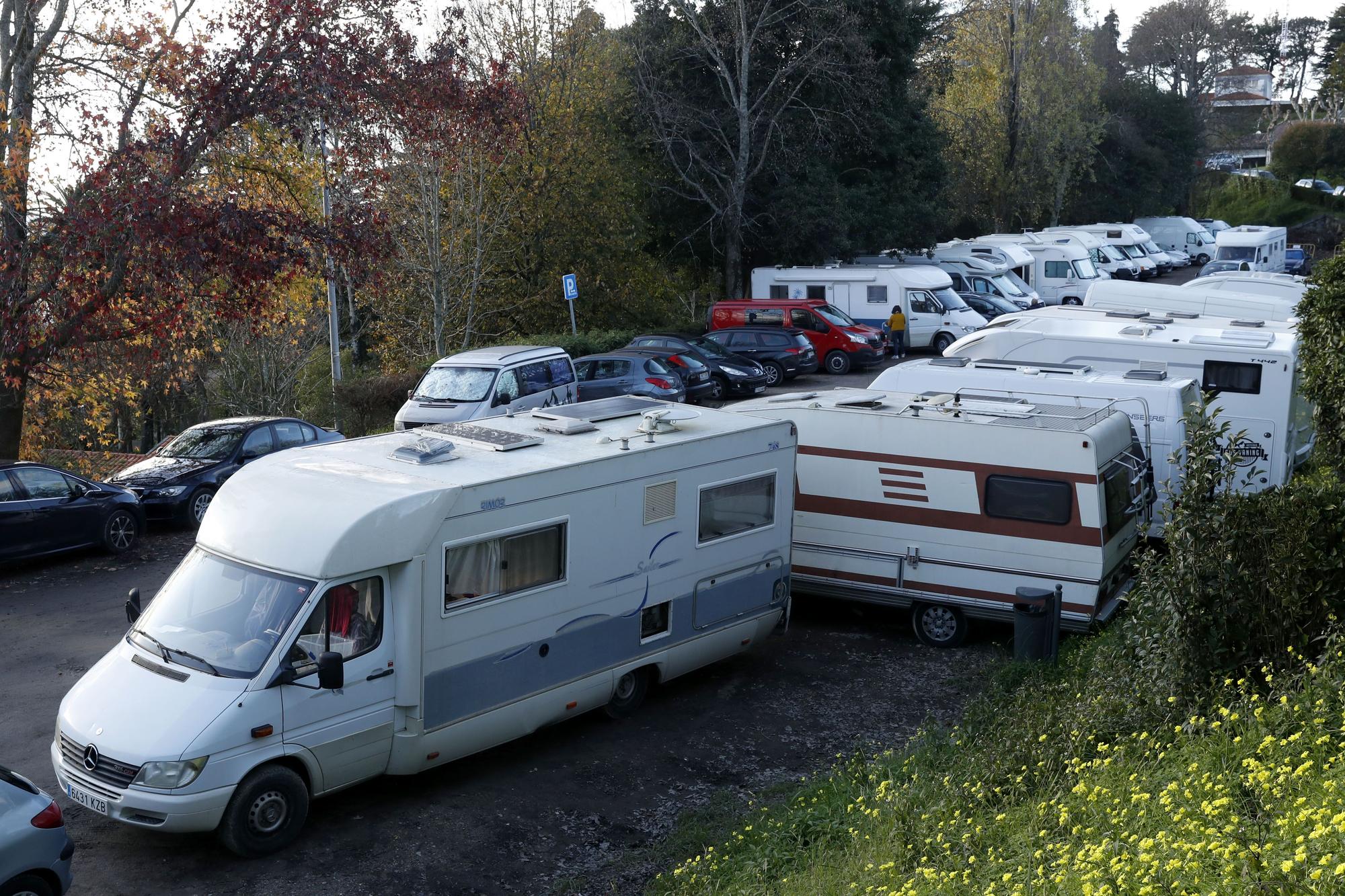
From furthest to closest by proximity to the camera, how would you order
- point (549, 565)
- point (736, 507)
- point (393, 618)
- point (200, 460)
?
point (200, 460)
point (736, 507)
point (549, 565)
point (393, 618)

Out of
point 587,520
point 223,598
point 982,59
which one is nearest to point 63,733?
point 223,598

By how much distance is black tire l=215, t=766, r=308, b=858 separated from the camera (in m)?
8.07

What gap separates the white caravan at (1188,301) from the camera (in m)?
25.6

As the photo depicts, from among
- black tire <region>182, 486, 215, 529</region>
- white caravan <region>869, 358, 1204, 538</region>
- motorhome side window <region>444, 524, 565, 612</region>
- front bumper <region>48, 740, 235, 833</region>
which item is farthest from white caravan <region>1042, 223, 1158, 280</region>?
front bumper <region>48, 740, 235, 833</region>

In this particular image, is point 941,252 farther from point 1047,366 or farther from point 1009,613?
point 1009,613

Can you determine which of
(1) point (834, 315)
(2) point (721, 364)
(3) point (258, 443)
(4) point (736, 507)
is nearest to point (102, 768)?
(4) point (736, 507)

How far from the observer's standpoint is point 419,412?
20625mm

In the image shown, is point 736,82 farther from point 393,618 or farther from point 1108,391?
point 393,618

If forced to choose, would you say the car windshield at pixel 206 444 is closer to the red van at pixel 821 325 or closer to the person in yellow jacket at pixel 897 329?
the red van at pixel 821 325

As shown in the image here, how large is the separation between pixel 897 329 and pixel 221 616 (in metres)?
26.5

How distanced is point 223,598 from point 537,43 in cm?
2761

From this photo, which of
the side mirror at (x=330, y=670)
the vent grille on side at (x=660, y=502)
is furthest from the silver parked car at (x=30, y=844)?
the vent grille on side at (x=660, y=502)

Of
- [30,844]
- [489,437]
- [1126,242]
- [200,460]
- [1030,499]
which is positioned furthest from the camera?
[1126,242]

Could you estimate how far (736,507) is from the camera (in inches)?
456
